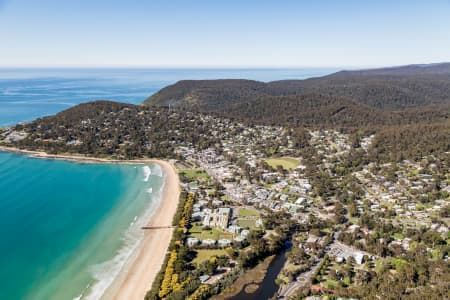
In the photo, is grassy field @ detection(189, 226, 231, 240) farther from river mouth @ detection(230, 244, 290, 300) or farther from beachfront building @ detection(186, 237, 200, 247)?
river mouth @ detection(230, 244, 290, 300)

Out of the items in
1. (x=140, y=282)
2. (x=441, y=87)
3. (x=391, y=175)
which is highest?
(x=441, y=87)

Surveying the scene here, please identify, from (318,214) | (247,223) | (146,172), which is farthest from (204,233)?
(146,172)

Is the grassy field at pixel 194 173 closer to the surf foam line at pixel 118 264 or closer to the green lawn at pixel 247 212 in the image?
the green lawn at pixel 247 212

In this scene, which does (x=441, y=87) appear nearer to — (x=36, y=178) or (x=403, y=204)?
(x=403, y=204)

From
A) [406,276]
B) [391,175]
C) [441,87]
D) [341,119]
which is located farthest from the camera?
[441,87]

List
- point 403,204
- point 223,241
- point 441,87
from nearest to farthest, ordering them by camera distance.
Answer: point 223,241 < point 403,204 < point 441,87

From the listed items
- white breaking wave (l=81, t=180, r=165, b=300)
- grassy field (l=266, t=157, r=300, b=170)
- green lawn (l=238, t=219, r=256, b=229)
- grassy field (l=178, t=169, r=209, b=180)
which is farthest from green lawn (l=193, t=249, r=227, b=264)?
grassy field (l=266, t=157, r=300, b=170)

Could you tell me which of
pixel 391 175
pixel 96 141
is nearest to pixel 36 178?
pixel 96 141
